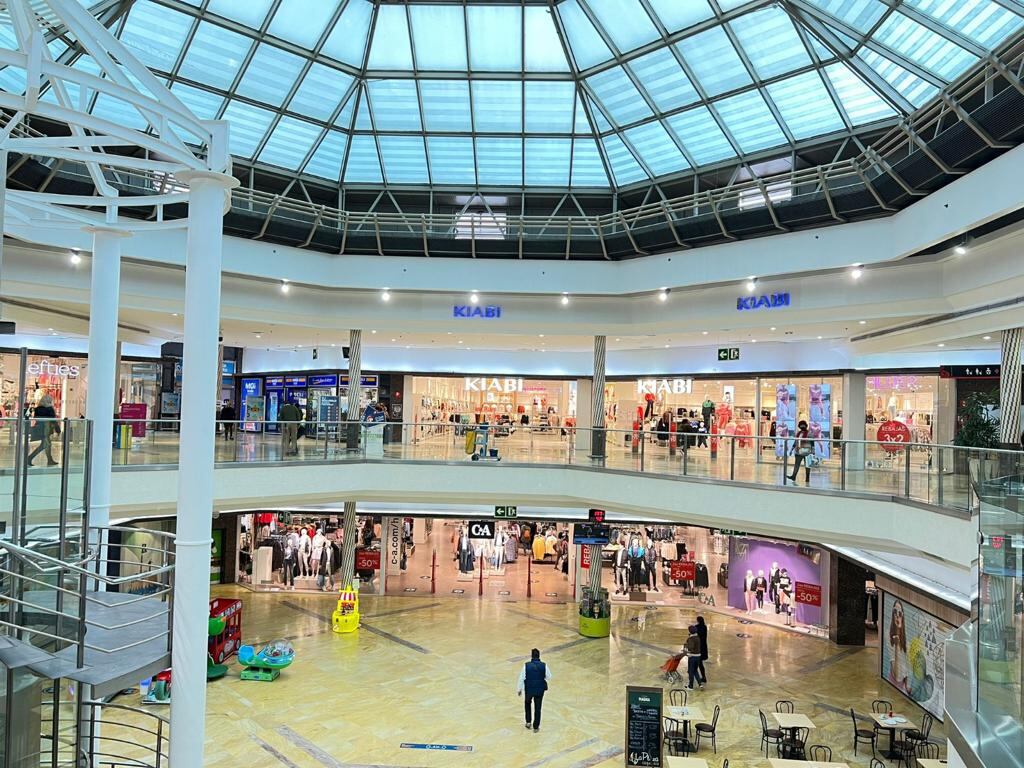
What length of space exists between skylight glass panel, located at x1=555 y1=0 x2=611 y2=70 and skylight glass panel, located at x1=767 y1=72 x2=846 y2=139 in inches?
169

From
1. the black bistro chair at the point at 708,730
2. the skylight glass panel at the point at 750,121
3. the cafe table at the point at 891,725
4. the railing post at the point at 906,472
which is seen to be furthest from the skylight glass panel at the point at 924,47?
the black bistro chair at the point at 708,730

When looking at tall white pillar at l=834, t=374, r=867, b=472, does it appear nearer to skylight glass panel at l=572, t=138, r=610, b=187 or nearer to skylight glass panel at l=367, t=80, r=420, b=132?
skylight glass panel at l=572, t=138, r=610, b=187

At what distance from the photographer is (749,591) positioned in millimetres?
26188

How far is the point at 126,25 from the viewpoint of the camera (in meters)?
17.2

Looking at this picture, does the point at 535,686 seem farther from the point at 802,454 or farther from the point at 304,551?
the point at 304,551

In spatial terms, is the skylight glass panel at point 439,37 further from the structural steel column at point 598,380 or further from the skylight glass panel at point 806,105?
the structural steel column at point 598,380

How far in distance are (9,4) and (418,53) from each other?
1410 cm

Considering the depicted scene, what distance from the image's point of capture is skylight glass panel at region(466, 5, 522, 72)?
18281mm

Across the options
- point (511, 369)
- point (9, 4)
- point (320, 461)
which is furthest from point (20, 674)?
point (511, 369)

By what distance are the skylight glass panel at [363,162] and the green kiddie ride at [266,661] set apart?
13.8 meters

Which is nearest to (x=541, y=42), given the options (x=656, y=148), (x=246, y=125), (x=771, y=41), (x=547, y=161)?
(x=547, y=161)

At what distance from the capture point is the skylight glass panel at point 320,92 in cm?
2014

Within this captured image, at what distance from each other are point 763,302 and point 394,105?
38.1 feet

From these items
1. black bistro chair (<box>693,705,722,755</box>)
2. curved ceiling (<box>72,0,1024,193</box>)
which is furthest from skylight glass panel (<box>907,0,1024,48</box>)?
black bistro chair (<box>693,705,722,755</box>)
